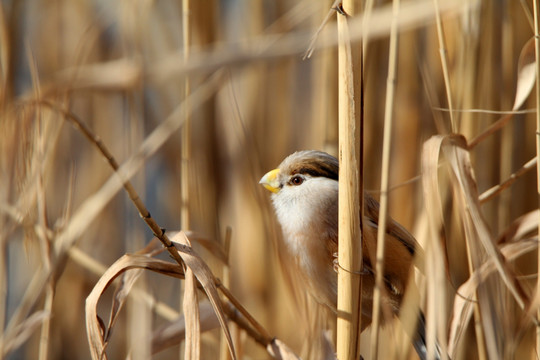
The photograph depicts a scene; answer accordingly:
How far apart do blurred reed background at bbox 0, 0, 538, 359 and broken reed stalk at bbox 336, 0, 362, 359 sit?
118mm

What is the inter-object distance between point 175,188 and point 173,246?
121 cm

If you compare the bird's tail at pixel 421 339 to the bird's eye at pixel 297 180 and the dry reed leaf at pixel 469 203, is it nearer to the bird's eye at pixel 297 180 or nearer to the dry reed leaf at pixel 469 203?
the dry reed leaf at pixel 469 203

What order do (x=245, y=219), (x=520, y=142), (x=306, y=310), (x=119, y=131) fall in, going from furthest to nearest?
(x=119, y=131)
(x=245, y=219)
(x=520, y=142)
(x=306, y=310)

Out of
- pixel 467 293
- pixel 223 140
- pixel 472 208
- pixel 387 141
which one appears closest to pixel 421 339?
pixel 467 293

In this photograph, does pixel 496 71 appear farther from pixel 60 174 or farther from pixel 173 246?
pixel 60 174

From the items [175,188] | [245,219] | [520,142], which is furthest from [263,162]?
[520,142]

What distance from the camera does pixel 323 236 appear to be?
0.99 metres

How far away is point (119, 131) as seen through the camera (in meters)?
1.83

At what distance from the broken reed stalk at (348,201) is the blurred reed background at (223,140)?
4.6 inches

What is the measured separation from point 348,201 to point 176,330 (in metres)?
0.43

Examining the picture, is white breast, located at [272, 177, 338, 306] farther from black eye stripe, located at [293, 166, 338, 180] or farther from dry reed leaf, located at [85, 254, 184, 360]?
dry reed leaf, located at [85, 254, 184, 360]

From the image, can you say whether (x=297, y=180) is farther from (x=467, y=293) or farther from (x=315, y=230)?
(x=467, y=293)

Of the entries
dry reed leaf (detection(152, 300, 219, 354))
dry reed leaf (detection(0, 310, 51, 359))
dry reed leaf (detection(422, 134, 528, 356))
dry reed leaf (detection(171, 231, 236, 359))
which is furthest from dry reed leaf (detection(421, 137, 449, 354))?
dry reed leaf (detection(0, 310, 51, 359))

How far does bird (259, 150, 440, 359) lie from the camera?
992 mm
